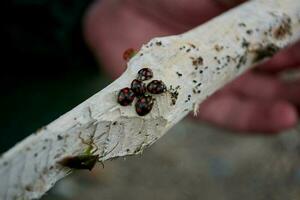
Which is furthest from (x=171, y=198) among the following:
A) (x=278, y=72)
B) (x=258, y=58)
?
(x=258, y=58)

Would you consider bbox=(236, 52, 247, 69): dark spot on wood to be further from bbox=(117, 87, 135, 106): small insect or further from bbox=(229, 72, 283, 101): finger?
bbox=(229, 72, 283, 101): finger

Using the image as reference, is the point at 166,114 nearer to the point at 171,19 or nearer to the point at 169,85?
the point at 169,85

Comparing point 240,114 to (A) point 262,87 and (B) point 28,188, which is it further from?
(B) point 28,188

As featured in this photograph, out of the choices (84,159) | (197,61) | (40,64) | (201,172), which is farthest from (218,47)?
(201,172)

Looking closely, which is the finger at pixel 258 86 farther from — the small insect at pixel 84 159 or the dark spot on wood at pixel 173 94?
the small insect at pixel 84 159

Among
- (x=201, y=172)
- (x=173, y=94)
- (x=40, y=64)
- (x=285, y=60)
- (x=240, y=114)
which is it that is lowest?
(x=201, y=172)

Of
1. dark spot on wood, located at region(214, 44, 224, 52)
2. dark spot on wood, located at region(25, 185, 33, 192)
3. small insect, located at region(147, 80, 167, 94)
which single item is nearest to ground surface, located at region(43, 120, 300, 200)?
dark spot on wood, located at region(214, 44, 224, 52)

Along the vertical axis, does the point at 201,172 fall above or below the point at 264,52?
below

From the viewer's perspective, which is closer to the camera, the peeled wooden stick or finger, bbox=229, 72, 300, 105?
the peeled wooden stick
